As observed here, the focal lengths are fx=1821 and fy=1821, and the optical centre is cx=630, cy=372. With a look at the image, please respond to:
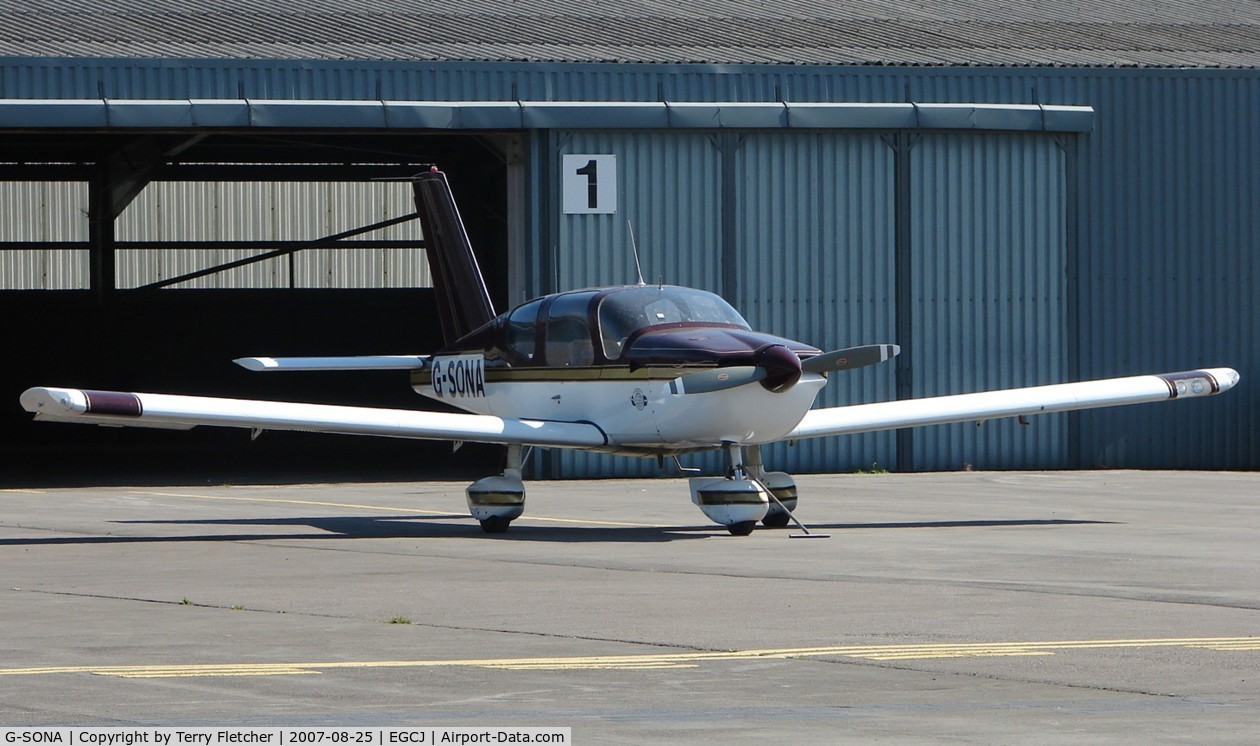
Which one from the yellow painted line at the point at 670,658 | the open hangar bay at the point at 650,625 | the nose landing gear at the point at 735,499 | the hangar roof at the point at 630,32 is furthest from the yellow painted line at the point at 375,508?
the yellow painted line at the point at 670,658

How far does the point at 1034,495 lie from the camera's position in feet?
69.0

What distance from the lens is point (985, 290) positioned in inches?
1019

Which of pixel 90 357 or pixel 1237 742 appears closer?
pixel 1237 742

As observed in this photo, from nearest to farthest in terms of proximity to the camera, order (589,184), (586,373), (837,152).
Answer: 1. (586,373)
2. (589,184)
3. (837,152)

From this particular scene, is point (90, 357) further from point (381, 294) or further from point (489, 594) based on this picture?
point (489, 594)

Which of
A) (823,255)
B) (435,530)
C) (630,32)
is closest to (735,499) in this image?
(435,530)

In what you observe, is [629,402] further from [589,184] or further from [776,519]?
[589,184]

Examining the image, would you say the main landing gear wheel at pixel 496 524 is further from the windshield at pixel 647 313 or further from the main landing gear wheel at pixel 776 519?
the main landing gear wheel at pixel 776 519

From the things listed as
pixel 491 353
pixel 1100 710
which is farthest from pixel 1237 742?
pixel 491 353

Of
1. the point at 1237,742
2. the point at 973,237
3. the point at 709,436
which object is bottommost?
the point at 1237,742

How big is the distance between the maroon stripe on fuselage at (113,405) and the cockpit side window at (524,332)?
3.70 meters

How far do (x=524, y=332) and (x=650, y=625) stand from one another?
23.8 ft

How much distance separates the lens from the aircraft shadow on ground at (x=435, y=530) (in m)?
15.3

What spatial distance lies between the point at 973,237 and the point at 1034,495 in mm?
5847
